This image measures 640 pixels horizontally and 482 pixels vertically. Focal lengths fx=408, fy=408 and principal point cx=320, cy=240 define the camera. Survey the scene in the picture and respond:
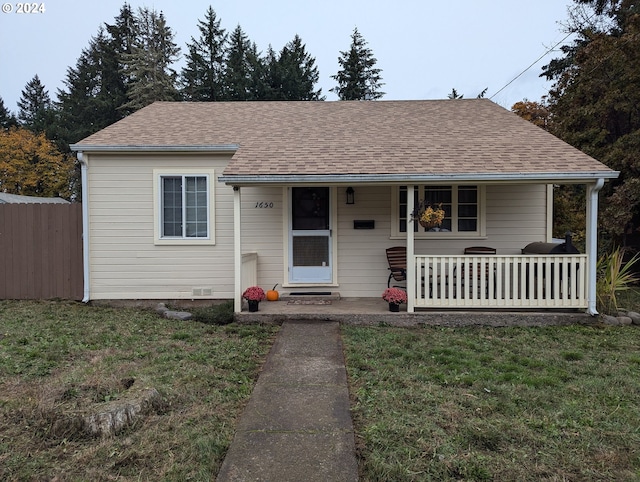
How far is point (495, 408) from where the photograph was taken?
324 centimetres

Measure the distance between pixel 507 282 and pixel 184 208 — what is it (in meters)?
5.60

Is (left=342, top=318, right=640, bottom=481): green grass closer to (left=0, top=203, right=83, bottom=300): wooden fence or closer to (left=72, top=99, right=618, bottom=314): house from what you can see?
(left=72, top=99, right=618, bottom=314): house

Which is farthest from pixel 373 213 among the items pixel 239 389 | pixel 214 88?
pixel 214 88

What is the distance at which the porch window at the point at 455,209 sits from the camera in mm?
7465

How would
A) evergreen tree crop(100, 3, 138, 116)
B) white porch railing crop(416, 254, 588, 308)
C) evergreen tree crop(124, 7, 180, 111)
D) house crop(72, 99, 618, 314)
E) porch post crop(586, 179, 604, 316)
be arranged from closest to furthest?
porch post crop(586, 179, 604, 316), white porch railing crop(416, 254, 588, 308), house crop(72, 99, 618, 314), evergreen tree crop(124, 7, 180, 111), evergreen tree crop(100, 3, 138, 116)

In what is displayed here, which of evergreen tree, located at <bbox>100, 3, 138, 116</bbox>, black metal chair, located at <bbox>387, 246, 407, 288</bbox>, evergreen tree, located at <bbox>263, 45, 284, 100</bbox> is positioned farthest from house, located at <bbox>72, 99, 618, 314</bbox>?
evergreen tree, located at <bbox>100, 3, 138, 116</bbox>

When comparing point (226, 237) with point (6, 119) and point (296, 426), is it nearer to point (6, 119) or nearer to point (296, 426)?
point (296, 426)

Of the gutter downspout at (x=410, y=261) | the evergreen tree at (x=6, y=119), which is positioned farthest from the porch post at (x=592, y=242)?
the evergreen tree at (x=6, y=119)

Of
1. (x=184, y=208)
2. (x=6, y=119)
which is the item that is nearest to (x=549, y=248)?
(x=184, y=208)

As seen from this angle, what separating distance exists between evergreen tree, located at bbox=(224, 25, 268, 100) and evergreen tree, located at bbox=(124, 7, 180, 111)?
3680mm

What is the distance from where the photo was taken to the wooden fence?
7629mm

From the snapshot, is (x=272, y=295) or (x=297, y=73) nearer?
(x=272, y=295)

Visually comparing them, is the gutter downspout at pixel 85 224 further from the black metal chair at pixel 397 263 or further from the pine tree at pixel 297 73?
the pine tree at pixel 297 73

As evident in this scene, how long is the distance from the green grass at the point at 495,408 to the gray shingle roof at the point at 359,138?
2520 mm
